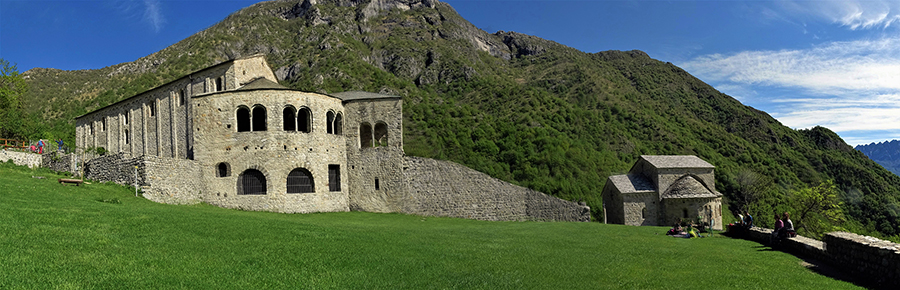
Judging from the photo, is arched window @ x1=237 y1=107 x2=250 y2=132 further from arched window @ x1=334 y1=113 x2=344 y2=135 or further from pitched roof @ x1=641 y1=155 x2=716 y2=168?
pitched roof @ x1=641 y1=155 x2=716 y2=168

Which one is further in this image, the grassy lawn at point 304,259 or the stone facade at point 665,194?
the stone facade at point 665,194

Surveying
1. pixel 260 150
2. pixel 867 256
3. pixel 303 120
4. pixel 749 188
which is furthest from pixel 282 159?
pixel 749 188

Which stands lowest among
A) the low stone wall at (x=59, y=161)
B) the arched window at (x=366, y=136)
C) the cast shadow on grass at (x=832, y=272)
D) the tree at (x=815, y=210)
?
the tree at (x=815, y=210)

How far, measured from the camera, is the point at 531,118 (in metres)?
80.9

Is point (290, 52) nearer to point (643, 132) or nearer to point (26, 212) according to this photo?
point (643, 132)

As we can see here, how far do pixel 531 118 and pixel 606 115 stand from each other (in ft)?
61.9

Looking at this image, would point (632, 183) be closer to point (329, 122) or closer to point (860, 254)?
Answer: point (329, 122)

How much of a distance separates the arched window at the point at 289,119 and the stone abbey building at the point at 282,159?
0.23 ft

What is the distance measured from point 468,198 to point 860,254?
20.0 m

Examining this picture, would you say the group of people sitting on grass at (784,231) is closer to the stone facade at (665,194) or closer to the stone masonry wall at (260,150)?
the stone facade at (665,194)

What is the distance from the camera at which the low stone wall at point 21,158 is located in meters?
27.7

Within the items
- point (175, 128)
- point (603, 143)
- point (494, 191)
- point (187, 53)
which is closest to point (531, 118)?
point (603, 143)

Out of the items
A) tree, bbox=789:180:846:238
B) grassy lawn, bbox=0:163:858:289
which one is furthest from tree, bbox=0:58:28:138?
tree, bbox=789:180:846:238

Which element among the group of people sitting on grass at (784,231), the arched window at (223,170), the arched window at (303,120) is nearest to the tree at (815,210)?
the group of people sitting on grass at (784,231)
